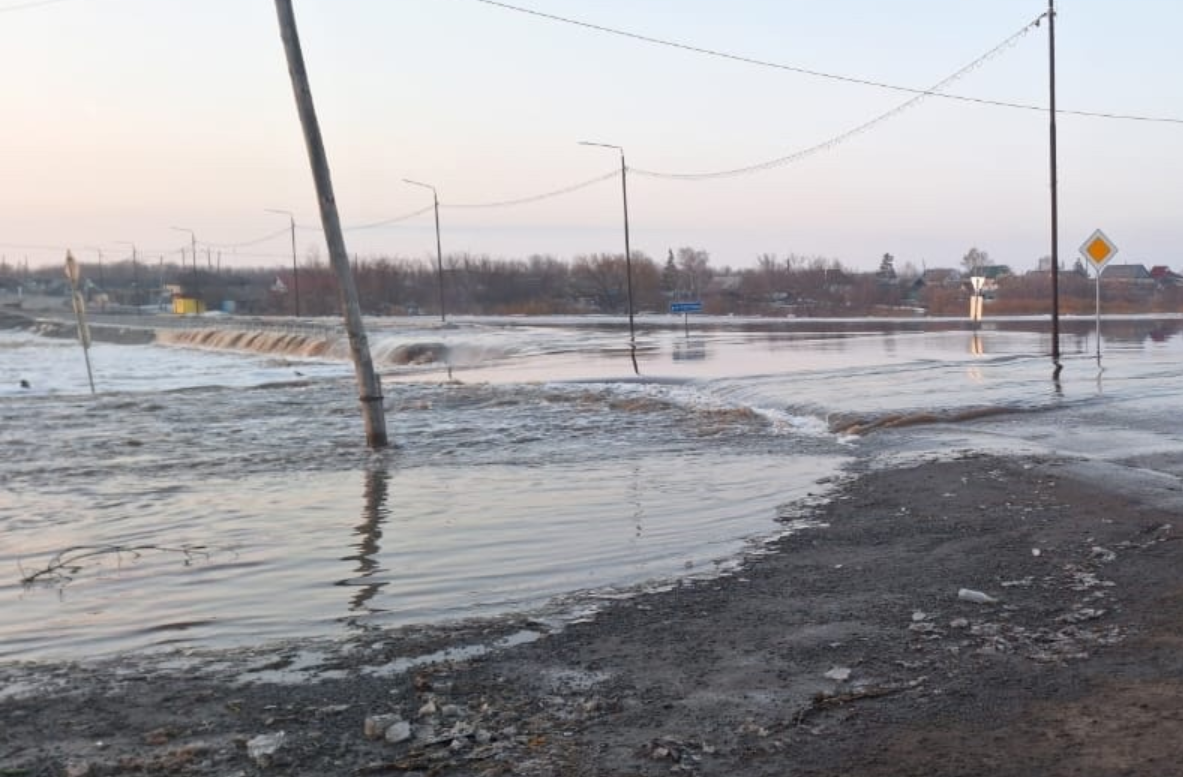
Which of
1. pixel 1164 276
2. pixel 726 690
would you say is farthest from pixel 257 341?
pixel 1164 276

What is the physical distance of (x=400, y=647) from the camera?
608 centimetres

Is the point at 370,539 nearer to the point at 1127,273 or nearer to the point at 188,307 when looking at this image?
the point at 188,307

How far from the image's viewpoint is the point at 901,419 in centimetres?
1650

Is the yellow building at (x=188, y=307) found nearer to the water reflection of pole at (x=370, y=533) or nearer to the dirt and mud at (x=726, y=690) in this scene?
the water reflection of pole at (x=370, y=533)

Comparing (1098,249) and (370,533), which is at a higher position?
(1098,249)

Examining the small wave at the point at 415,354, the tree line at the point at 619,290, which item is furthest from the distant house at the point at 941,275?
the small wave at the point at 415,354

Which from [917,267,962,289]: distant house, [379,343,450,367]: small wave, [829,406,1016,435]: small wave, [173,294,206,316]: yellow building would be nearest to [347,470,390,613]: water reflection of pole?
[829,406,1016,435]: small wave

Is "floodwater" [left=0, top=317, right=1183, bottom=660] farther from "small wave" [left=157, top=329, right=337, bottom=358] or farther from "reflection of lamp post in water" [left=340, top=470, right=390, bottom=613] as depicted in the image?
"small wave" [left=157, top=329, right=337, bottom=358]

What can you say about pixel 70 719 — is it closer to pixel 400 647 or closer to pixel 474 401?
pixel 400 647

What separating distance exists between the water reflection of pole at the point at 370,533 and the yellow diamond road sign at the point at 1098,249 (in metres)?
19.1

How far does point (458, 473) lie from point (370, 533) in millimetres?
3835

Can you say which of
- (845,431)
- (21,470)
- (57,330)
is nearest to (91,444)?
(21,470)

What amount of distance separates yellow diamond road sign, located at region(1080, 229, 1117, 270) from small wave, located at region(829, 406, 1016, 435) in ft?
33.2

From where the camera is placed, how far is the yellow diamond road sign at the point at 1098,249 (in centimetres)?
2544
